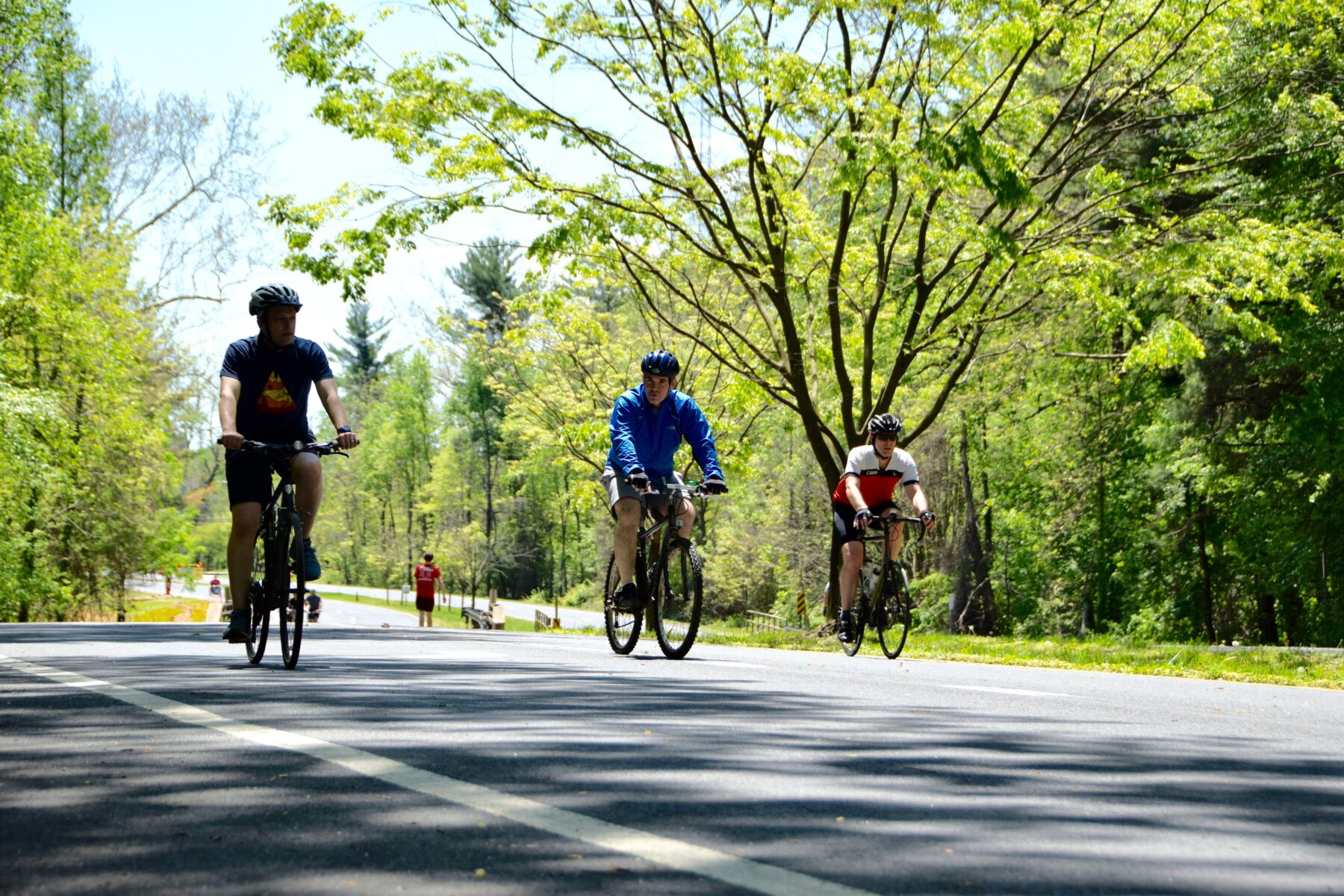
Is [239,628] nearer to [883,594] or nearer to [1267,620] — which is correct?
[883,594]

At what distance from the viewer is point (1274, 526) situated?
28.5 m

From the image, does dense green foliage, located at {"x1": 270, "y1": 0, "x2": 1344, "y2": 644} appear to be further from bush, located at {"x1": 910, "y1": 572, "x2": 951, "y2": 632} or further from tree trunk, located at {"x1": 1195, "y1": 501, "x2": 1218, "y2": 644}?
bush, located at {"x1": 910, "y1": 572, "x2": 951, "y2": 632}

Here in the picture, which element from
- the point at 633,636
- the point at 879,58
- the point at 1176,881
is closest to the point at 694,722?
the point at 1176,881

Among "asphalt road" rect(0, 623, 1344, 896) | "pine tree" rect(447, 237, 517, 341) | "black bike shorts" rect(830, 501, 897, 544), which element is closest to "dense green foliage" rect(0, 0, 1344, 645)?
"black bike shorts" rect(830, 501, 897, 544)

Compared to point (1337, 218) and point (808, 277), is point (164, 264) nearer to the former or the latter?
point (808, 277)

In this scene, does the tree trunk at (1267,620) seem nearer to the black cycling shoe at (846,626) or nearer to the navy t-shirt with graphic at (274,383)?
the black cycling shoe at (846,626)

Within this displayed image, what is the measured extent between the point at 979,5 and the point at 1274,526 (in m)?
17.1

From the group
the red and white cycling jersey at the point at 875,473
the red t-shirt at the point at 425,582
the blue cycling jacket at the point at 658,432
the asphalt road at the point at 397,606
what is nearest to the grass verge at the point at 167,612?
the asphalt road at the point at 397,606

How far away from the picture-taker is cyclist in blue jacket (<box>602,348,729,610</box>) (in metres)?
9.36

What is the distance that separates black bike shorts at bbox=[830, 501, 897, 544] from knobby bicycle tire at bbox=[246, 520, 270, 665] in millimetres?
4863

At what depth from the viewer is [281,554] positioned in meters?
7.84

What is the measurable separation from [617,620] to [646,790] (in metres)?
6.58

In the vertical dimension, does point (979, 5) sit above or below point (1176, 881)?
above

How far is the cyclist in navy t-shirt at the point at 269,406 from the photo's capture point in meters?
7.74
